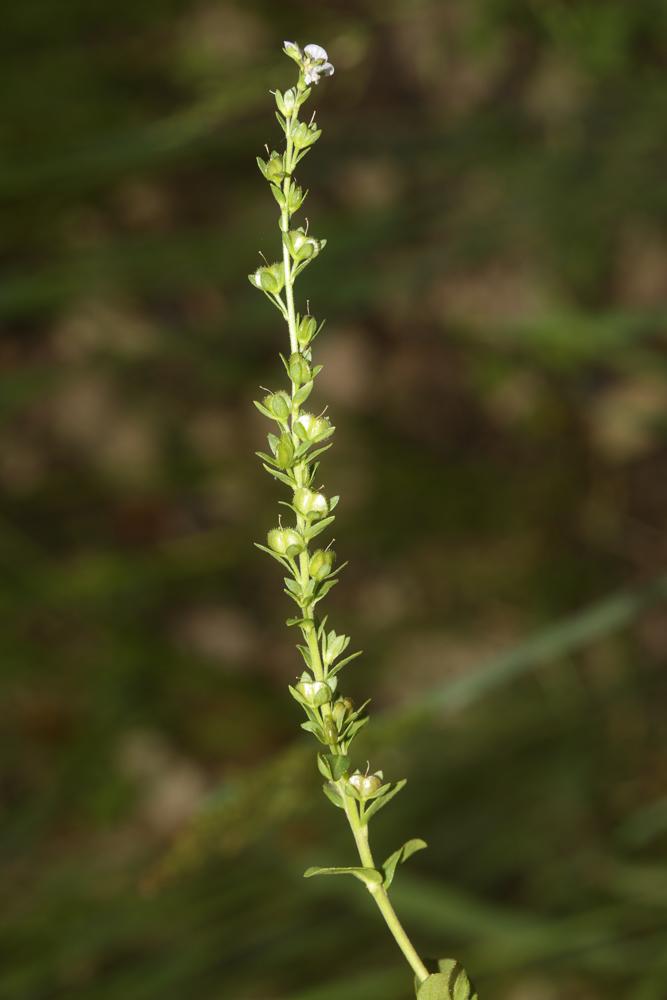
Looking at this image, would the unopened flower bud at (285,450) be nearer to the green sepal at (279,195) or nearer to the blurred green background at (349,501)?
the green sepal at (279,195)

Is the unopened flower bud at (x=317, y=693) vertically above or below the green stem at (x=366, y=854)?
above

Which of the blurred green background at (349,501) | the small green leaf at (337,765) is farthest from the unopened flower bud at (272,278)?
the blurred green background at (349,501)

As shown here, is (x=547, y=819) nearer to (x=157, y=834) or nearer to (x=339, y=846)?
(x=339, y=846)

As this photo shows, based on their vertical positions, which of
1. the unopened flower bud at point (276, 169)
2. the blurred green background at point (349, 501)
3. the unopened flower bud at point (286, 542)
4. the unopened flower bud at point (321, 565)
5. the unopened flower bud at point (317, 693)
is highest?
the blurred green background at point (349, 501)

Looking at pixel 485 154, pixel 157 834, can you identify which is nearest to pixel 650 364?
pixel 485 154

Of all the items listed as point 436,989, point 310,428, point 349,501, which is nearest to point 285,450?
point 310,428

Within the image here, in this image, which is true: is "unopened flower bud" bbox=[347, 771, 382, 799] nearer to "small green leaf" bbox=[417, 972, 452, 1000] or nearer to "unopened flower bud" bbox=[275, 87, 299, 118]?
"small green leaf" bbox=[417, 972, 452, 1000]
